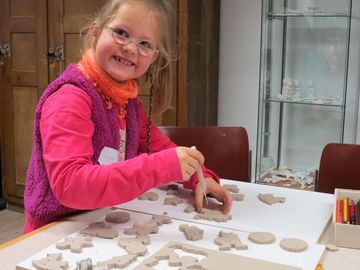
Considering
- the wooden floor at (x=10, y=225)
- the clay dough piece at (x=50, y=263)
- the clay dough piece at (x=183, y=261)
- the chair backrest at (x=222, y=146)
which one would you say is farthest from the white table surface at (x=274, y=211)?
the wooden floor at (x=10, y=225)

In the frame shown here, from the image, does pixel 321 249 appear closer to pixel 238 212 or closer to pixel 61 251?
pixel 238 212

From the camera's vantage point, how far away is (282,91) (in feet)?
8.95

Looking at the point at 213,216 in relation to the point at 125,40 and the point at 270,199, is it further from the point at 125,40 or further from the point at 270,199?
the point at 125,40

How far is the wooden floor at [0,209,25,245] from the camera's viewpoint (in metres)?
2.83

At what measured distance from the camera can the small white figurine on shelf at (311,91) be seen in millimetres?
2661

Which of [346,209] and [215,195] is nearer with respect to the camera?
[346,209]

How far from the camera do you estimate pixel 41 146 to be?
1.24 metres

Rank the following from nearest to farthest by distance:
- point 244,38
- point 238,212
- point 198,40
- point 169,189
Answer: point 238,212 → point 169,189 → point 198,40 → point 244,38

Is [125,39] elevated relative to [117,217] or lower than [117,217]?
elevated

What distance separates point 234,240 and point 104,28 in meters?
0.67

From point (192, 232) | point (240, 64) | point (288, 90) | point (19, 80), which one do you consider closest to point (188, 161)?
point (192, 232)

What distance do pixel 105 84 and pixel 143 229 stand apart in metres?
0.43

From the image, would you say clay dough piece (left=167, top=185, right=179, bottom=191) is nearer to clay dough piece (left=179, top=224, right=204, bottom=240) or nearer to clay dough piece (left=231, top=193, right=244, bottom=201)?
clay dough piece (left=231, top=193, right=244, bottom=201)

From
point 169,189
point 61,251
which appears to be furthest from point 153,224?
point 169,189
